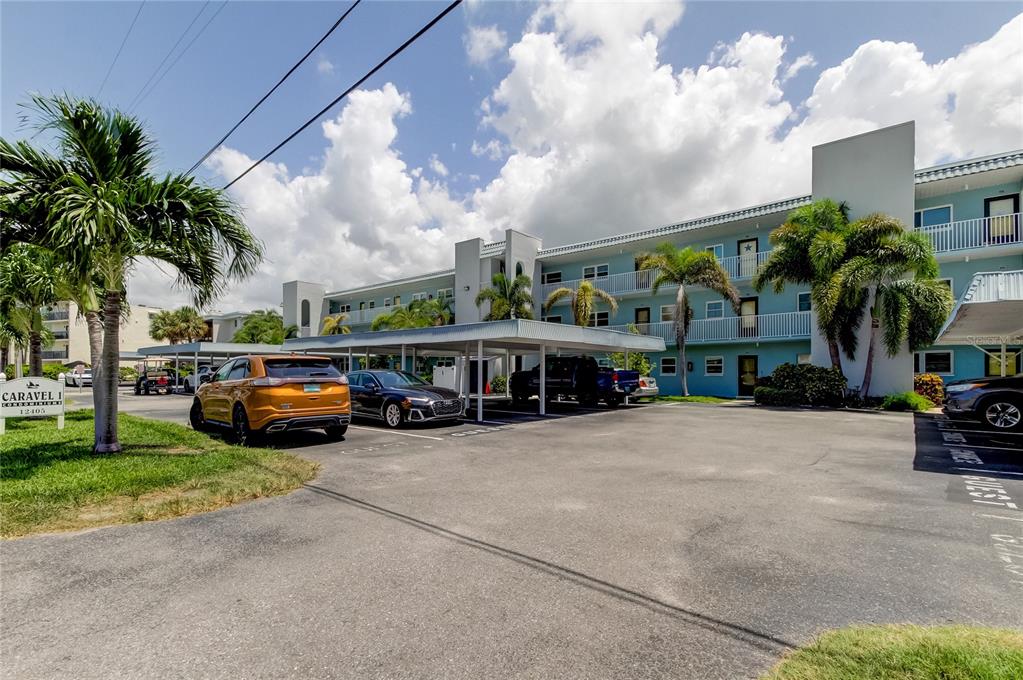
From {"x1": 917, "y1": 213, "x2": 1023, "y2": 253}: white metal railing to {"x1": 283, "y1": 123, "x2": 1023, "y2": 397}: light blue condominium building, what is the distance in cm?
3

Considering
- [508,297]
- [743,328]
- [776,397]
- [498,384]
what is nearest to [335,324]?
[498,384]

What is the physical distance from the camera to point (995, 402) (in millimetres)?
10812

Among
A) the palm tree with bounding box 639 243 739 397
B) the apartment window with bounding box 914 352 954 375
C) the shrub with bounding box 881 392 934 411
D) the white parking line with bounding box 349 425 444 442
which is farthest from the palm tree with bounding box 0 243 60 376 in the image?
the apartment window with bounding box 914 352 954 375

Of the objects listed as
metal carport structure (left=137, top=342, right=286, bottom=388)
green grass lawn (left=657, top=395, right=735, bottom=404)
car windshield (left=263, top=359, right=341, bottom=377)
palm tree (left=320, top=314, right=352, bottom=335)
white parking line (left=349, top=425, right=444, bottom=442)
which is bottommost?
green grass lawn (left=657, top=395, right=735, bottom=404)

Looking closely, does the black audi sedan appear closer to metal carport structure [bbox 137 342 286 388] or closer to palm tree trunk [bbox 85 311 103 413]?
palm tree trunk [bbox 85 311 103 413]

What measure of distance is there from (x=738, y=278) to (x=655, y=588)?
24307 mm

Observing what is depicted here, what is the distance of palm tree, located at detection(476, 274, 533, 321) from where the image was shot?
2741 centimetres

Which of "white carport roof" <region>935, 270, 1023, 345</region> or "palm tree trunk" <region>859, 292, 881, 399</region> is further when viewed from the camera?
"palm tree trunk" <region>859, 292, 881, 399</region>

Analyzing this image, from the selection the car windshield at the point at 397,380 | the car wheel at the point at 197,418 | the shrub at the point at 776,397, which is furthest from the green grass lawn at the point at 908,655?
the shrub at the point at 776,397

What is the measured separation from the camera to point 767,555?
4.22 meters

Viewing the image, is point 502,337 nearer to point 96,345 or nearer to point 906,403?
point 96,345

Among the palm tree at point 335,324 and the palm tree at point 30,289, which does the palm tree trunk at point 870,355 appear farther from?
the palm tree at point 335,324

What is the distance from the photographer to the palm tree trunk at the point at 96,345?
26.6 feet

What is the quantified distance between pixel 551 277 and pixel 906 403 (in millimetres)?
20599
